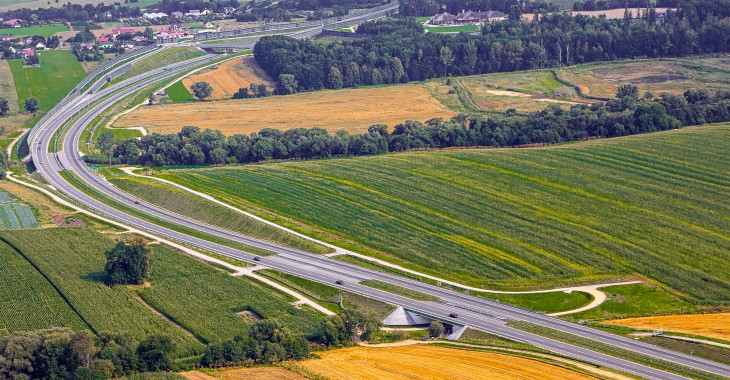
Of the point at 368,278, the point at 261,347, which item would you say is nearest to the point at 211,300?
the point at 261,347

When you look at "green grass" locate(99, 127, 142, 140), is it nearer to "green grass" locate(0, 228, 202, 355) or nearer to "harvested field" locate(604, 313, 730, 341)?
"green grass" locate(0, 228, 202, 355)

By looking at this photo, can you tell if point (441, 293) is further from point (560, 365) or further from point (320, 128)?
point (320, 128)

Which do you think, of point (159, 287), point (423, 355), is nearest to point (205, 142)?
point (159, 287)

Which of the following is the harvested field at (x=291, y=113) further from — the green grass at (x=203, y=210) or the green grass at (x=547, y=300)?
the green grass at (x=547, y=300)

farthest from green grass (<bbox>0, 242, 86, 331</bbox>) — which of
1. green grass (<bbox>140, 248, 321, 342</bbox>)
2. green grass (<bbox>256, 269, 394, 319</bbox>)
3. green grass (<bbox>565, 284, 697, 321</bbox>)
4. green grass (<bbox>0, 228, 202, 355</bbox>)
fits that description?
green grass (<bbox>565, 284, 697, 321</bbox>)

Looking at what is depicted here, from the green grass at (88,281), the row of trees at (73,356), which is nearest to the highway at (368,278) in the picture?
the green grass at (88,281)

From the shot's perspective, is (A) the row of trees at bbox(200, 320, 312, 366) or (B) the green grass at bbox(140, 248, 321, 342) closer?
(A) the row of trees at bbox(200, 320, 312, 366)
